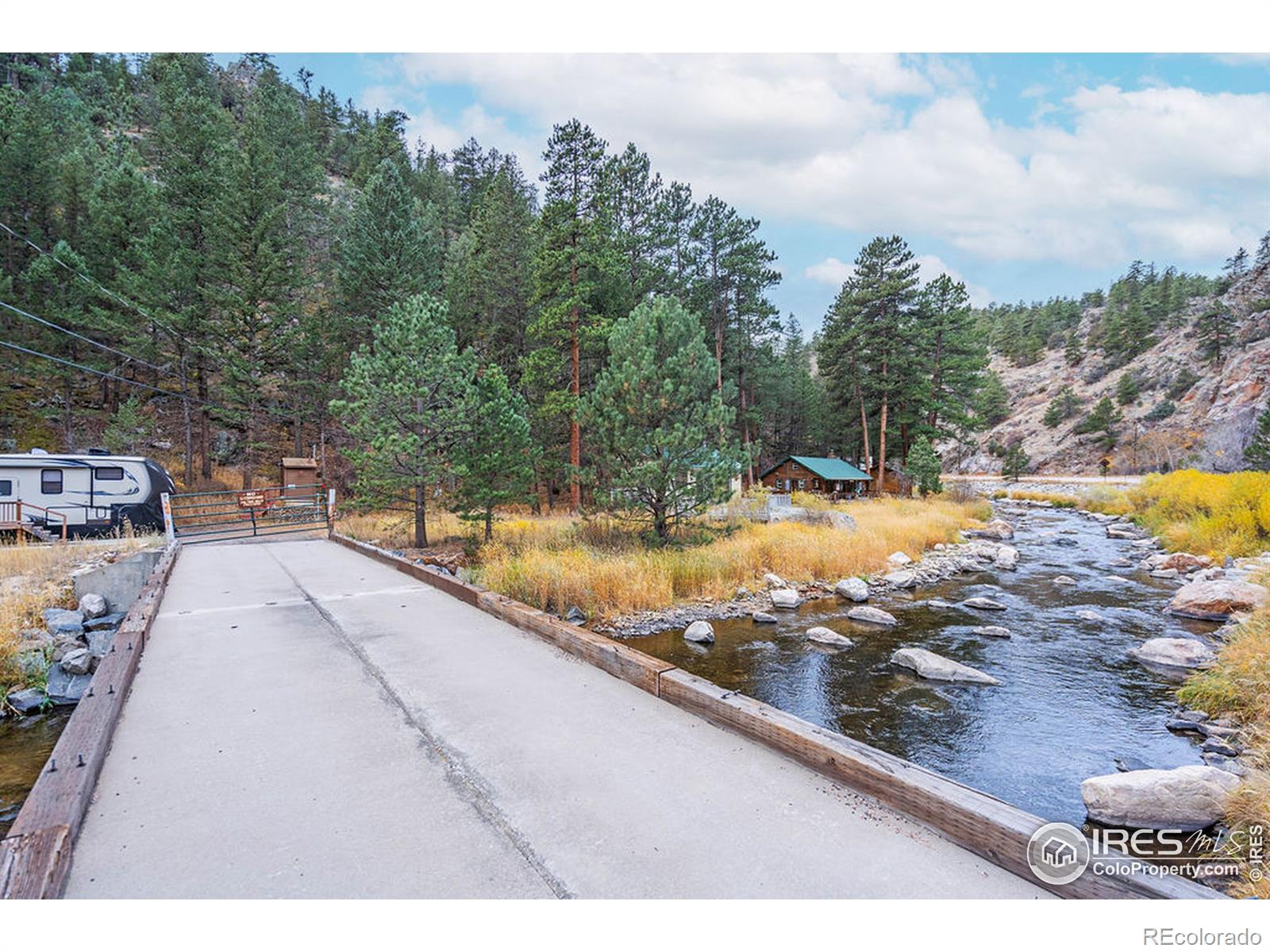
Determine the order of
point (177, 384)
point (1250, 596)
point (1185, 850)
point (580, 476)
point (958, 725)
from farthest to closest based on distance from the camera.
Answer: point (177, 384) → point (580, 476) → point (1250, 596) → point (958, 725) → point (1185, 850)

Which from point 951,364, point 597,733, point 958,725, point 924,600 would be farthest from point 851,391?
point 597,733

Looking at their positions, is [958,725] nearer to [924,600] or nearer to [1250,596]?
[924,600]

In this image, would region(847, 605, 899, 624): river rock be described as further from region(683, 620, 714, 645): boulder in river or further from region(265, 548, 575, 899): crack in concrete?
region(265, 548, 575, 899): crack in concrete

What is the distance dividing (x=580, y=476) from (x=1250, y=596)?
1135 centimetres

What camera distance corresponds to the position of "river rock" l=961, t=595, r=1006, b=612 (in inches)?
412

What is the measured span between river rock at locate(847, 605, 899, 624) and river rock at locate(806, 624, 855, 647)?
1.14 meters

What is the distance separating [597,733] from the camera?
3744 millimetres

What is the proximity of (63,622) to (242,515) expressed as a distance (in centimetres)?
1357

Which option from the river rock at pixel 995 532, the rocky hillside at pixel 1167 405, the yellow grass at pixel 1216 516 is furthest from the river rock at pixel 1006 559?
the rocky hillside at pixel 1167 405

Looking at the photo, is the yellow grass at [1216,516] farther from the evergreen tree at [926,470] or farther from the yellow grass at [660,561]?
the evergreen tree at [926,470]

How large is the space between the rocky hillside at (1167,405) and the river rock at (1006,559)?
95.2ft

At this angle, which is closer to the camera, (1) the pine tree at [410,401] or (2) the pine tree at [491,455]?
(2) the pine tree at [491,455]

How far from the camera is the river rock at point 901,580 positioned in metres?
12.3
